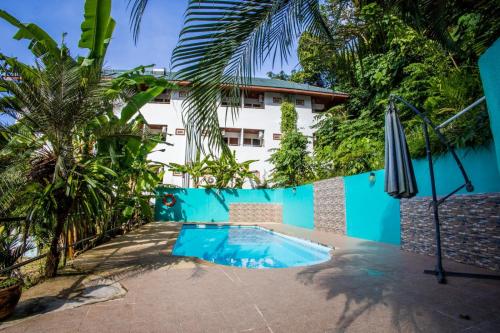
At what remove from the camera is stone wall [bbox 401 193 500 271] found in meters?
4.43

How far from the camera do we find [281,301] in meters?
3.24

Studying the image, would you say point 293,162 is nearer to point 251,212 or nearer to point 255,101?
point 251,212

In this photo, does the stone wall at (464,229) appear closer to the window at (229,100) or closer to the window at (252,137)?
the window at (229,100)

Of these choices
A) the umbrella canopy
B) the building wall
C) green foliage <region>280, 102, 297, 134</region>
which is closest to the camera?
the umbrella canopy

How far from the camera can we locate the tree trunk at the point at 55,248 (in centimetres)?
409

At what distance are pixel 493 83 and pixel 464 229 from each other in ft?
12.1

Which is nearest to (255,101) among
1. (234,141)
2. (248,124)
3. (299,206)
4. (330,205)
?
(248,124)

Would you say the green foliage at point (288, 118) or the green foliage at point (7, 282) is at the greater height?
the green foliage at point (288, 118)

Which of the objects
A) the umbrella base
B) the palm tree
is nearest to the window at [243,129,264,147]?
the umbrella base

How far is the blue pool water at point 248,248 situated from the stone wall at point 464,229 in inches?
82.6

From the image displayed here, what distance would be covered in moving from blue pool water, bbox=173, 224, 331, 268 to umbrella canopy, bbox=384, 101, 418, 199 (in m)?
2.58

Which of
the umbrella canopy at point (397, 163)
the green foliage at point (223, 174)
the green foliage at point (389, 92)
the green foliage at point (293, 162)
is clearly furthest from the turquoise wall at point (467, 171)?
the green foliage at point (223, 174)

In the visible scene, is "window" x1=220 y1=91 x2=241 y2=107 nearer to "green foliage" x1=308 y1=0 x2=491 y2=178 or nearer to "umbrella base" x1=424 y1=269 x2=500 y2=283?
"green foliage" x1=308 y1=0 x2=491 y2=178

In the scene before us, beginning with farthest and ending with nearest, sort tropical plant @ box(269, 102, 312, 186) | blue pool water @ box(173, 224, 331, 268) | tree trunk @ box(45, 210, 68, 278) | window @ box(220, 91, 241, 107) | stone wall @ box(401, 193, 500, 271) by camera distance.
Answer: tropical plant @ box(269, 102, 312, 186) → blue pool water @ box(173, 224, 331, 268) → stone wall @ box(401, 193, 500, 271) → tree trunk @ box(45, 210, 68, 278) → window @ box(220, 91, 241, 107)
